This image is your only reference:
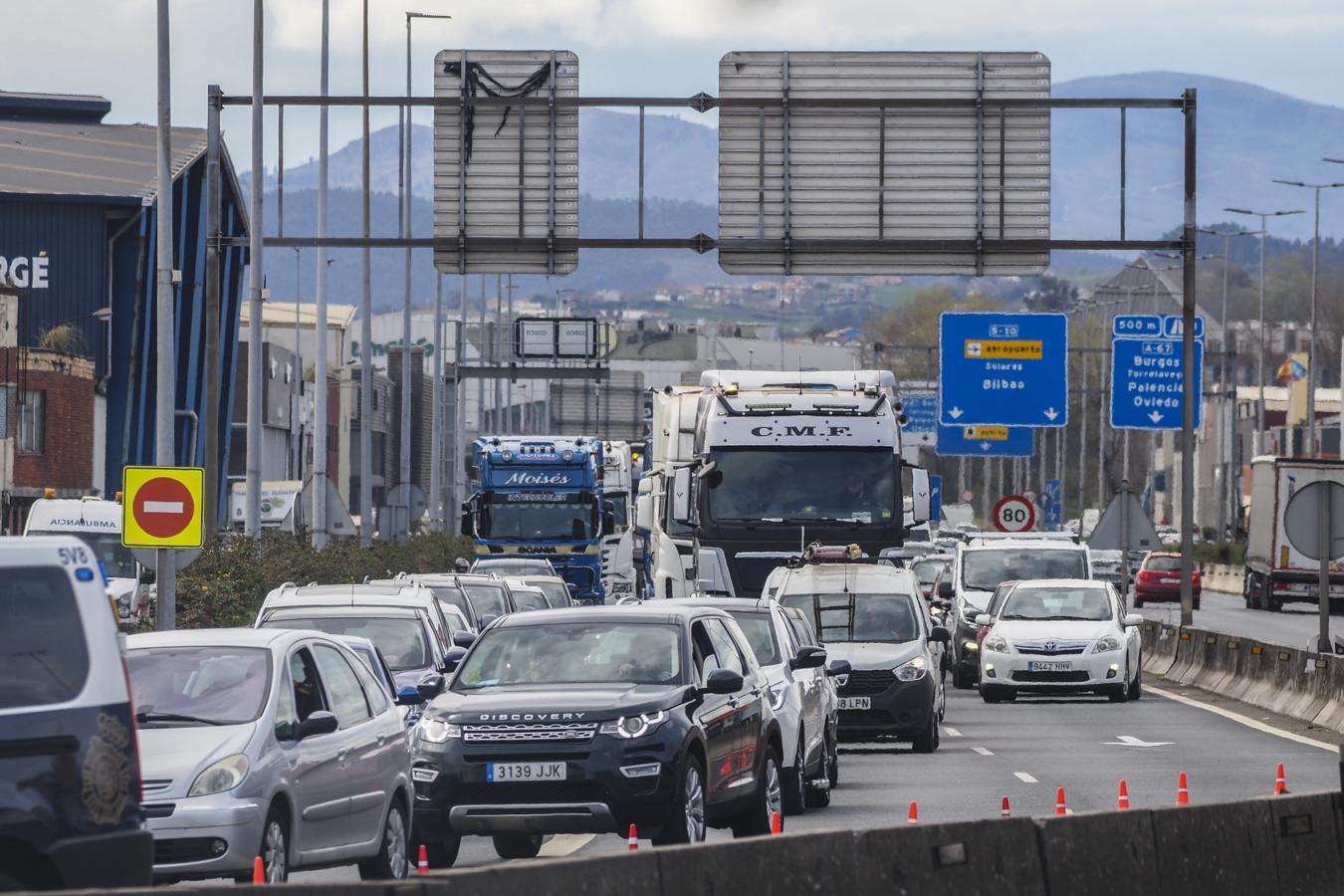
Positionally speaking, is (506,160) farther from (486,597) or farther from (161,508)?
(161,508)

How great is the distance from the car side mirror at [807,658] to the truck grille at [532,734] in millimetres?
4631

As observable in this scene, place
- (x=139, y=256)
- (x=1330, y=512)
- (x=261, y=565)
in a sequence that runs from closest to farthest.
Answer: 1. (x=1330, y=512)
2. (x=261, y=565)
3. (x=139, y=256)

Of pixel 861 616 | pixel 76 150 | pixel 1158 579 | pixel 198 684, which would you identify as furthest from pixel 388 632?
pixel 76 150

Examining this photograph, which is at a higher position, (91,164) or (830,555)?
(91,164)

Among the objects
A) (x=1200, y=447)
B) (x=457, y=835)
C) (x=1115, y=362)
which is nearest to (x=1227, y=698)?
(x=1115, y=362)

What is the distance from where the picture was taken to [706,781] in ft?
49.1

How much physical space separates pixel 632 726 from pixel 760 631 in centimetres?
556

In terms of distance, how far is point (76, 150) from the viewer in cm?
7512

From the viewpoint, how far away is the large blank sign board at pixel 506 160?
31.4m

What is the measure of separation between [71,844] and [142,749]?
3.28 metres

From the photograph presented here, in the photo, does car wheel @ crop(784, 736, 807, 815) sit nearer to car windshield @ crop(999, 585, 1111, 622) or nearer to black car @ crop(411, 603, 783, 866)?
black car @ crop(411, 603, 783, 866)

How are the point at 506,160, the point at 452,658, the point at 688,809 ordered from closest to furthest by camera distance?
the point at 688,809, the point at 452,658, the point at 506,160

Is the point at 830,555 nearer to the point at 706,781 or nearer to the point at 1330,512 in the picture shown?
the point at 1330,512

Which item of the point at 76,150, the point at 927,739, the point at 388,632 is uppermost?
the point at 76,150
